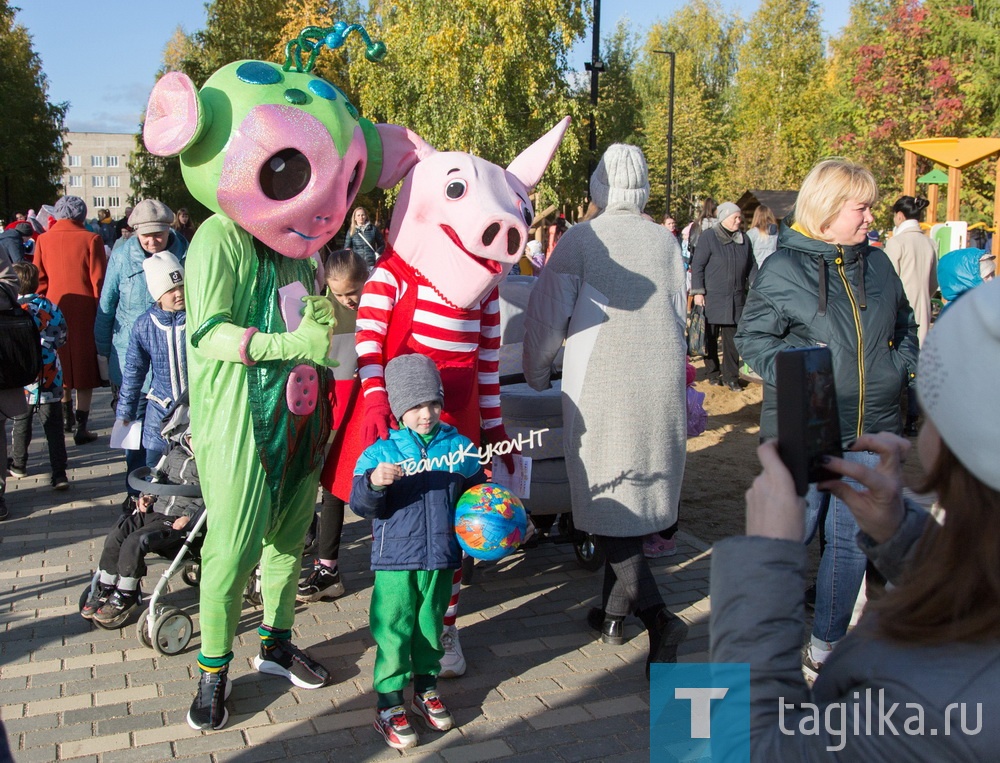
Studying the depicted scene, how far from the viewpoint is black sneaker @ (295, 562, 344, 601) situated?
15.5 ft

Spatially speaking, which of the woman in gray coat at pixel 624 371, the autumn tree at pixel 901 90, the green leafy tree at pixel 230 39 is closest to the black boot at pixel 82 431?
the woman in gray coat at pixel 624 371

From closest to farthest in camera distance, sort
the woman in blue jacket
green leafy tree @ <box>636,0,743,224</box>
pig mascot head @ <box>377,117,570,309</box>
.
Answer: pig mascot head @ <box>377,117,570,309</box>, the woman in blue jacket, green leafy tree @ <box>636,0,743,224</box>

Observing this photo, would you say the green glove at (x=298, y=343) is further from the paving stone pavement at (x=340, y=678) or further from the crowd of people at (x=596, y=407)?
the paving stone pavement at (x=340, y=678)

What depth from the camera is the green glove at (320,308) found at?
3219mm

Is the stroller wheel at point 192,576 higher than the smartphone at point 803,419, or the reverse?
the smartphone at point 803,419

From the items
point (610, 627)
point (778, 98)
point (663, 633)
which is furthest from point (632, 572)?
point (778, 98)

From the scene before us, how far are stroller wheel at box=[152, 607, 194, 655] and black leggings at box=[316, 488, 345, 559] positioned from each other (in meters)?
0.85

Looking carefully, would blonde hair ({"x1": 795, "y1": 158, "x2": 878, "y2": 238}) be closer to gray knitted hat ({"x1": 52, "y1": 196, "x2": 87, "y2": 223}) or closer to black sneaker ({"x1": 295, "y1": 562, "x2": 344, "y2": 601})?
black sneaker ({"x1": 295, "y1": 562, "x2": 344, "y2": 601})

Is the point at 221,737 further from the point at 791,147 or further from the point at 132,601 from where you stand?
the point at 791,147

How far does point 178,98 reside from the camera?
10.5 feet

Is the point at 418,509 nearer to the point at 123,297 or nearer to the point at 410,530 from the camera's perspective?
the point at 410,530

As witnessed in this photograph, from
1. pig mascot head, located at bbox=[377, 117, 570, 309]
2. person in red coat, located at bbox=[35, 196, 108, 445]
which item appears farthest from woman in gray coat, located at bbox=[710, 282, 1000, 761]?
person in red coat, located at bbox=[35, 196, 108, 445]

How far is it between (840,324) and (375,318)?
1815 mm

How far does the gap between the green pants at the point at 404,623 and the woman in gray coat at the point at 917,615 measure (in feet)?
6.78
